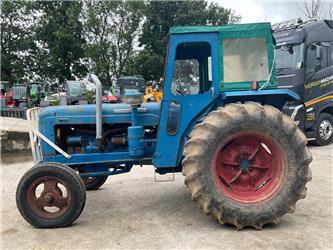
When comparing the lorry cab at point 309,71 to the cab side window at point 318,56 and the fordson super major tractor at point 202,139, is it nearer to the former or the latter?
the cab side window at point 318,56

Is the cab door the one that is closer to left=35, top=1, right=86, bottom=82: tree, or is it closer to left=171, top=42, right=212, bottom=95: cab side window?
left=171, top=42, right=212, bottom=95: cab side window

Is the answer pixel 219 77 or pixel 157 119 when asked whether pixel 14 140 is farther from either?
pixel 219 77

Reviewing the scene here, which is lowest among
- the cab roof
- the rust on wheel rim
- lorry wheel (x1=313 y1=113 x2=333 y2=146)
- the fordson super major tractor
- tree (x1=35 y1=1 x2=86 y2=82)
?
lorry wheel (x1=313 y1=113 x2=333 y2=146)

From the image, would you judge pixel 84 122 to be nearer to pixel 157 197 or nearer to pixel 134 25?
pixel 157 197

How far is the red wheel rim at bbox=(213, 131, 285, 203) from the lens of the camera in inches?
179

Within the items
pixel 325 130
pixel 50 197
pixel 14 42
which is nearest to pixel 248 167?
pixel 50 197

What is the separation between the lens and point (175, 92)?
4.87 m

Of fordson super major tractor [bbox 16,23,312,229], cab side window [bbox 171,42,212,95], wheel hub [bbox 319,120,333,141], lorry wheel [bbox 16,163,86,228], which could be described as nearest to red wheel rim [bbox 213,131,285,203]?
fordson super major tractor [bbox 16,23,312,229]

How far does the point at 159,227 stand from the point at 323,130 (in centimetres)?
770

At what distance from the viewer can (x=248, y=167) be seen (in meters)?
4.72

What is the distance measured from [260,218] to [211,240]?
648 mm

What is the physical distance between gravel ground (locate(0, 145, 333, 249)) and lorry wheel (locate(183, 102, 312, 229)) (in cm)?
22

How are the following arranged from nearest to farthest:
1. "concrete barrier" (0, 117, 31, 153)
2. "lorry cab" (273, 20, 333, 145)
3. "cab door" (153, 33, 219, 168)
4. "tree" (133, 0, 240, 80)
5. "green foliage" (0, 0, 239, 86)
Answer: "cab door" (153, 33, 219, 168) < "concrete barrier" (0, 117, 31, 153) < "lorry cab" (273, 20, 333, 145) < "tree" (133, 0, 240, 80) < "green foliage" (0, 0, 239, 86)

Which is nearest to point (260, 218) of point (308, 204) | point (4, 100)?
point (308, 204)
